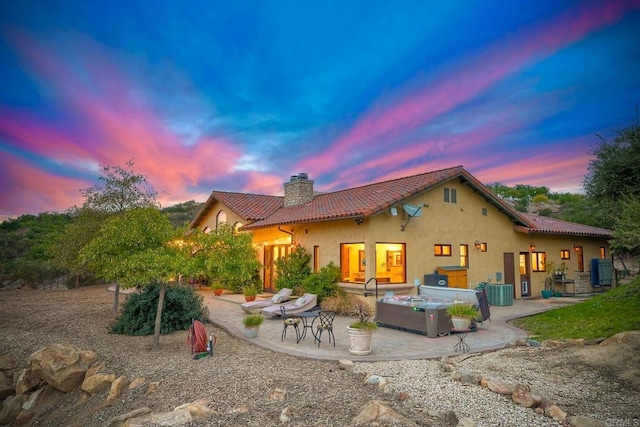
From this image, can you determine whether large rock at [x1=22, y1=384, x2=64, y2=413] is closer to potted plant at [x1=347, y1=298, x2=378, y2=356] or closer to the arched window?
potted plant at [x1=347, y1=298, x2=378, y2=356]

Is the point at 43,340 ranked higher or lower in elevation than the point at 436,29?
lower

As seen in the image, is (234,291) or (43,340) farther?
(234,291)

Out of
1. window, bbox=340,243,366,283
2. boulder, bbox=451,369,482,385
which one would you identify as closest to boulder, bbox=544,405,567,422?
boulder, bbox=451,369,482,385

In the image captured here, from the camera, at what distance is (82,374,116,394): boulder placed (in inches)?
253

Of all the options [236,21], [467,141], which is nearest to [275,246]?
[236,21]

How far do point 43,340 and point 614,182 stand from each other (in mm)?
16845

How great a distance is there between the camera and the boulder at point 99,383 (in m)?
6.43

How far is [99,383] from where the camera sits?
21.1ft

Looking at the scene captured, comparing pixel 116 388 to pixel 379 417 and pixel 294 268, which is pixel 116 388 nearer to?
pixel 379 417

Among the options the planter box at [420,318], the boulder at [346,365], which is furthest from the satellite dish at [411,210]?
the boulder at [346,365]

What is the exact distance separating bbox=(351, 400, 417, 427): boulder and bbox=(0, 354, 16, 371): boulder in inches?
328

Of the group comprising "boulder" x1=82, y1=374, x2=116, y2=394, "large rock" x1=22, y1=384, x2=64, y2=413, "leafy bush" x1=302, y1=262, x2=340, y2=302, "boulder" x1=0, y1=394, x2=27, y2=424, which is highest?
"leafy bush" x1=302, y1=262, x2=340, y2=302

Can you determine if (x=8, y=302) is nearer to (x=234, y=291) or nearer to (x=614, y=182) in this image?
(x=234, y=291)

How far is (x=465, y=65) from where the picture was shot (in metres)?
13.4
